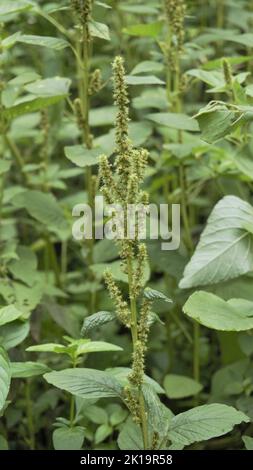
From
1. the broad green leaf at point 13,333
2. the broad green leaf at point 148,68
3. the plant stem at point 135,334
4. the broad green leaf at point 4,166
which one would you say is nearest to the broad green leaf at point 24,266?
the broad green leaf at point 4,166

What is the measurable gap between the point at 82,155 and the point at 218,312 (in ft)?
1.19

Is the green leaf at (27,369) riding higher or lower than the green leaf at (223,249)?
Answer: lower

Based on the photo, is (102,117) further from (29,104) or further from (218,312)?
(218,312)

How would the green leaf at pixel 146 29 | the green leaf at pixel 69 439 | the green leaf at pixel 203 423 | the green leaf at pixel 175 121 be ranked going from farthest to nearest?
the green leaf at pixel 146 29 < the green leaf at pixel 175 121 < the green leaf at pixel 69 439 < the green leaf at pixel 203 423

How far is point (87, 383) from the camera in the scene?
2.99 feet

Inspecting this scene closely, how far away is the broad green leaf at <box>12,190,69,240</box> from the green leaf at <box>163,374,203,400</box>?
1.11ft

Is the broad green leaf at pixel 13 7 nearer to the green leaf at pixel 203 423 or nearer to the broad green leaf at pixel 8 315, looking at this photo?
the broad green leaf at pixel 8 315

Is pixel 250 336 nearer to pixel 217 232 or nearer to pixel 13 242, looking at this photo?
pixel 217 232

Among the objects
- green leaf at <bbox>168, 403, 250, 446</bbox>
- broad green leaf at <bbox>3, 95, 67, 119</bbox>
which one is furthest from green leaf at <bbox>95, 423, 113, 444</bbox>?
broad green leaf at <bbox>3, 95, 67, 119</bbox>

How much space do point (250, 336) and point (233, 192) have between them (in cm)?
40

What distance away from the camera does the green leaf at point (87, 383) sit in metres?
0.89

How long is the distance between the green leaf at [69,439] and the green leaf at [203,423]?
134 millimetres

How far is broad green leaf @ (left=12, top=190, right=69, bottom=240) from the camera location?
1.42 metres

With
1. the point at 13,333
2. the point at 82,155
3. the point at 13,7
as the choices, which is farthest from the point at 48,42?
the point at 13,333
